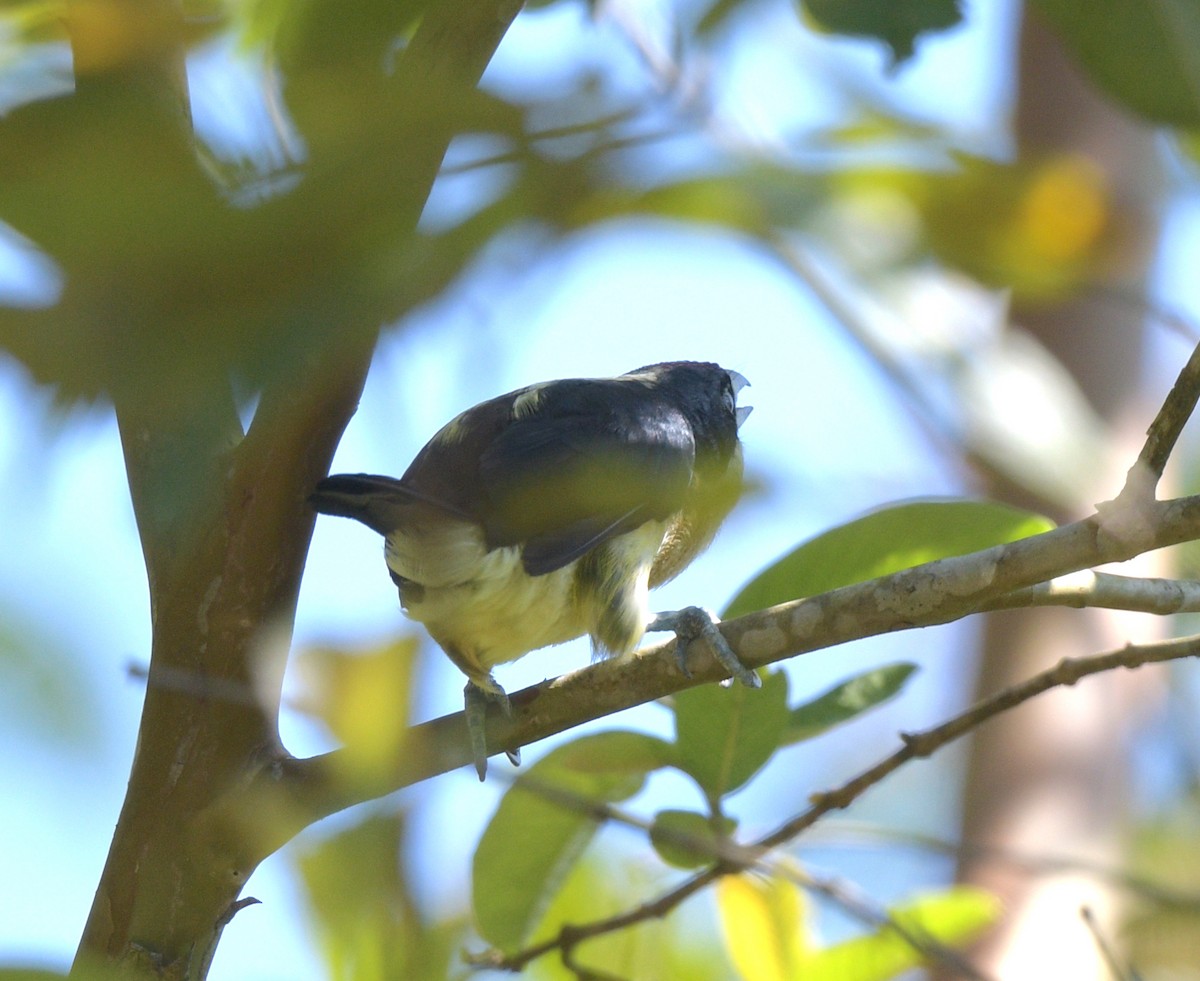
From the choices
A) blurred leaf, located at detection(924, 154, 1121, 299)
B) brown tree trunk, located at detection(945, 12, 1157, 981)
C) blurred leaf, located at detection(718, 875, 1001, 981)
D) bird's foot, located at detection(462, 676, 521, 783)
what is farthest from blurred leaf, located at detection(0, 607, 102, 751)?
brown tree trunk, located at detection(945, 12, 1157, 981)

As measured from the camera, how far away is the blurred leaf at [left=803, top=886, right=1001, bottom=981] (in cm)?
200

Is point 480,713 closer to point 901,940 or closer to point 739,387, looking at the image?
point 901,940

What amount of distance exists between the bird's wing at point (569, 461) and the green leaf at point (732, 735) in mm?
323

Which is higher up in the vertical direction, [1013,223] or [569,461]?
[569,461]

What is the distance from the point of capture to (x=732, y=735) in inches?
76.6

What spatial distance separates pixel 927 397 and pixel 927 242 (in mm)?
1387

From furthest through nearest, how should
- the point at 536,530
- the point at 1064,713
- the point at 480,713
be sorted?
the point at 1064,713
the point at 536,530
the point at 480,713

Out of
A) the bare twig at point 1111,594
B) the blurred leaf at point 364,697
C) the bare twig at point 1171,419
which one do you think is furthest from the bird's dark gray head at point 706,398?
the blurred leaf at point 364,697

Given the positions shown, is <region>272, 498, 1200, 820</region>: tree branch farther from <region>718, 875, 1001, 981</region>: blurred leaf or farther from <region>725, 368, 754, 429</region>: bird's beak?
<region>725, 368, 754, 429</region>: bird's beak

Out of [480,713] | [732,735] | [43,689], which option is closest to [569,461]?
[480,713]

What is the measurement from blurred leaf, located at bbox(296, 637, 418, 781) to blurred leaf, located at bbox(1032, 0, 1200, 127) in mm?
715

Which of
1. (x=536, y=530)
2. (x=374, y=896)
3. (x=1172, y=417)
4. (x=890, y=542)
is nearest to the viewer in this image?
(x=374, y=896)

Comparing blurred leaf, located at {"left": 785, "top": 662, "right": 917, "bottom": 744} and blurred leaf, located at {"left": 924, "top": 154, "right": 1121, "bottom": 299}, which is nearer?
blurred leaf, located at {"left": 924, "top": 154, "right": 1121, "bottom": 299}

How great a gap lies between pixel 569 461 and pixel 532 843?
63 centimetres
